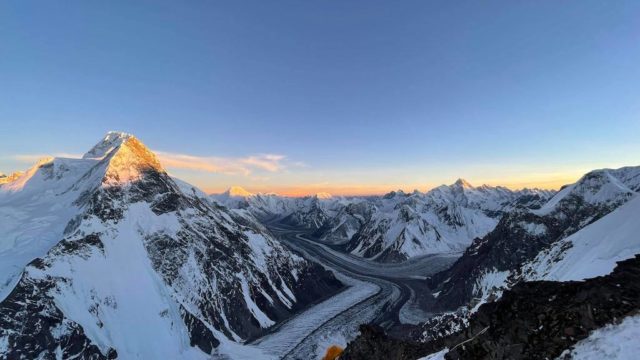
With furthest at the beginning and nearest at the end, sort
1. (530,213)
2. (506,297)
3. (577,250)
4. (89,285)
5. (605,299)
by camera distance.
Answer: (530,213)
(89,285)
(577,250)
(506,297)
(605,299)

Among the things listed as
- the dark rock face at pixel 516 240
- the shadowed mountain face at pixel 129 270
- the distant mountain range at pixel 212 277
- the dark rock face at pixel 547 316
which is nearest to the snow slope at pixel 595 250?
the distant mountain range at pixel 212 277

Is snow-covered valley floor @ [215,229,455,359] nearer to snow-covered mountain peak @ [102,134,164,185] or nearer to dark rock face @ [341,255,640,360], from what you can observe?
snow-covered mountain peak @ [102,134,164,185]

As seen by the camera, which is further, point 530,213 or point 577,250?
point 530,213

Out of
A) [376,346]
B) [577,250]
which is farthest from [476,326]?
[577,250]

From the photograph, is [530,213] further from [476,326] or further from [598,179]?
[476,326]

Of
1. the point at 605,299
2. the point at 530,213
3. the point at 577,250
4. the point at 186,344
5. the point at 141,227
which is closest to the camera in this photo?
the point at 605,299

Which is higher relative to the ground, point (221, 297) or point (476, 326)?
point (476, 326)

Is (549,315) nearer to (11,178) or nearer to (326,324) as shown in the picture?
(326,324)

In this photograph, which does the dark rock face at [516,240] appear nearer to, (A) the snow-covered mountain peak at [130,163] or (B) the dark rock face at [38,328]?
(B) the dark rock face at [38,328]
